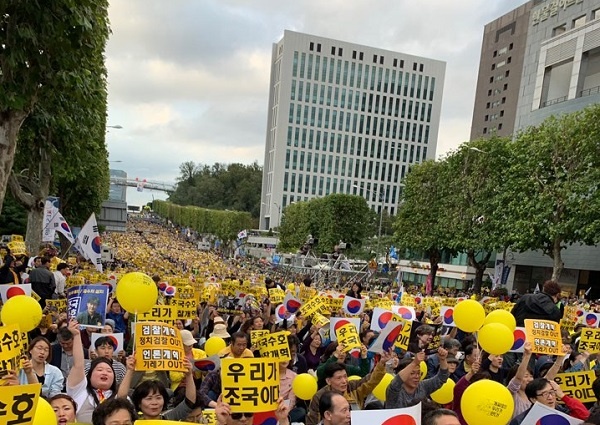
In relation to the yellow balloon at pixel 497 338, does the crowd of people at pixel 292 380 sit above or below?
below

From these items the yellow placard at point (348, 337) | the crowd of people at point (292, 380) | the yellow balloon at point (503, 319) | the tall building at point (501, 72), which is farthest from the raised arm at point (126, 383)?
the tall building at point (501, 72)

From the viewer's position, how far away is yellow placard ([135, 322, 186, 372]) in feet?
14.7

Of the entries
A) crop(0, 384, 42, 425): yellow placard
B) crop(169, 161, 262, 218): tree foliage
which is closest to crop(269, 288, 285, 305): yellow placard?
crop(0, 384, 42, 425): yellow placard

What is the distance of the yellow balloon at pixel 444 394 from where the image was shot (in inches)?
217

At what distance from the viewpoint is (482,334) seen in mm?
5410

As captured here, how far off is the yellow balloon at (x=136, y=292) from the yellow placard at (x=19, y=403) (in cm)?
263

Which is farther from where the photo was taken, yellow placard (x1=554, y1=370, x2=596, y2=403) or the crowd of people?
yellow placard (x1=554, y1=370, x2=596, y2=403)

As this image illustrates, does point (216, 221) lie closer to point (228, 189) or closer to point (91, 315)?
point (228, 189)

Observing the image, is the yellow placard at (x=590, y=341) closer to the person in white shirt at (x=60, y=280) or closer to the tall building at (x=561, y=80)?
the person in white shirt at (x=60, y=280)

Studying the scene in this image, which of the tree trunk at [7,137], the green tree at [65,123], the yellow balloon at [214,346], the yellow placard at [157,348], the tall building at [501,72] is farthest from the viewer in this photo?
the tall building at [501,72]

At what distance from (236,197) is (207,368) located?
366 feet

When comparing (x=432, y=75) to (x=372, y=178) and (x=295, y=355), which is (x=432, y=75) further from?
(x=295, y=355)

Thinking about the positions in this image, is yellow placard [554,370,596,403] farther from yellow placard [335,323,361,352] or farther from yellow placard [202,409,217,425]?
yellow placard [202,409,217,425]

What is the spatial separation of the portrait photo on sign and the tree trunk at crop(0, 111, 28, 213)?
9.53ft
